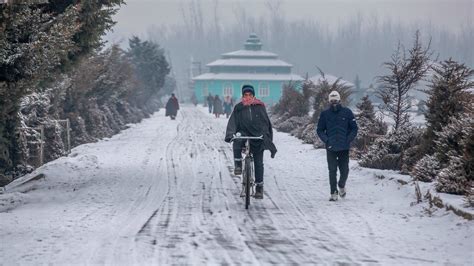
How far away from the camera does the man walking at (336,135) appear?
40.8ft

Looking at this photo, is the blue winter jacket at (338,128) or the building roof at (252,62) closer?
the blue winter jacket at (338,128)

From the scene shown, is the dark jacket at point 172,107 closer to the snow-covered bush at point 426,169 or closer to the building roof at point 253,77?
the snow-covered bush at point 426,169

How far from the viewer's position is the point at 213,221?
1030 cm

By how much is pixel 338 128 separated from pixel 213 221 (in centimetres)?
321

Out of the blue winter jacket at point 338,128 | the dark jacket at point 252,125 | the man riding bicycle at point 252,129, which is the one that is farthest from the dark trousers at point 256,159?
the blue winter jacket at point 338,128

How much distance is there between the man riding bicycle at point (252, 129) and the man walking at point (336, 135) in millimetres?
1000

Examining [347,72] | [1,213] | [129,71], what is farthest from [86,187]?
[347,72]

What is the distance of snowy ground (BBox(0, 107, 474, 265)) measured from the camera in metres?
8.10

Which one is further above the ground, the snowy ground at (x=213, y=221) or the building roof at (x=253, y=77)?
the building roof at (x=253, y=77)

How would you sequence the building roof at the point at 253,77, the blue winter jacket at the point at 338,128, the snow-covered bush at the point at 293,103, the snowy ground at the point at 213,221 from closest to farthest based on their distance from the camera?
the snowy ground at the point at 213,221 → the blue winter jacket at the point at 338,128 → the snow-covered bush at the point at 293,103 → the building roof at the point at 253,77

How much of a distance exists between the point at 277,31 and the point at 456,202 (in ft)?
518

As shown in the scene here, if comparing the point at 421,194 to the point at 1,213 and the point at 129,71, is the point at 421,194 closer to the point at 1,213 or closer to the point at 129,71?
the point at 1,213

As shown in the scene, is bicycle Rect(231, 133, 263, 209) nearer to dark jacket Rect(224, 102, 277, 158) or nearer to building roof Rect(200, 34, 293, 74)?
dark jacket Rect(224, 102, 277, 158)

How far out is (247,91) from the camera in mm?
12273
